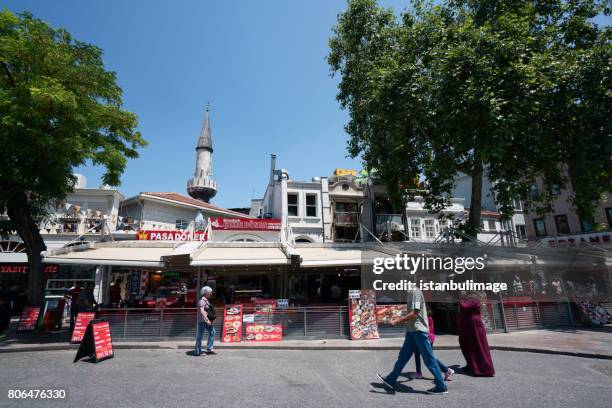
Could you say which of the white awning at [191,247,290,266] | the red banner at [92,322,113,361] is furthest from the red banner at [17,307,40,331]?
the white awning at [191,247,290,266]

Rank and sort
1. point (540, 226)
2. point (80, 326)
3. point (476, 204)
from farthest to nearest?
point (540, 226), point (476, 204), point (80, 326)

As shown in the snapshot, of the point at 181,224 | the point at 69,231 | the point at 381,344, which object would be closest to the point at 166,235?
the point at 181,224

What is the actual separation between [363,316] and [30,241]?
39.5ft

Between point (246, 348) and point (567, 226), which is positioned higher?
point (567, 226)

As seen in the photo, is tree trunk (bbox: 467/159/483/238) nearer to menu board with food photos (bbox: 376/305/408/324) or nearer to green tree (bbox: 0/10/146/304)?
menu board with food photos (bbox: 376/305/408/324)

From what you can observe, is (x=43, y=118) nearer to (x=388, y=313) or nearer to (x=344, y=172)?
(x=388, y=313)

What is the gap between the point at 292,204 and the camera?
23.6 m

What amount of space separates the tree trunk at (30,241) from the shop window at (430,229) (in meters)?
23.3

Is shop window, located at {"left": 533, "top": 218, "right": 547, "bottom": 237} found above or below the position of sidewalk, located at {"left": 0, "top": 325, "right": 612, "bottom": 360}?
above

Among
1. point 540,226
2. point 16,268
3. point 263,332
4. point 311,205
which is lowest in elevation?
point 263,332

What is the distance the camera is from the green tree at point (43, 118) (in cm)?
970

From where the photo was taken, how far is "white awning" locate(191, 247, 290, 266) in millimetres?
10484

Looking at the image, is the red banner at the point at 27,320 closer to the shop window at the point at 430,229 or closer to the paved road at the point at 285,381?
the paved road at the point at 285,381

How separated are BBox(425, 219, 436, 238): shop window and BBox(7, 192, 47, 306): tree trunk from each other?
76.5 feet
